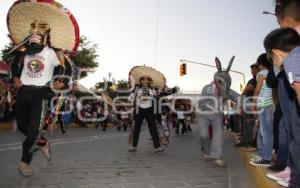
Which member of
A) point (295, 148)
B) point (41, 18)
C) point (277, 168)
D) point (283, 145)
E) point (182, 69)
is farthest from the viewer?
point (182, 69)

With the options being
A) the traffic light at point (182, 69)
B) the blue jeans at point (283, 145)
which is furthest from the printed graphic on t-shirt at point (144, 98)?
the traffic light at point (182, 69)

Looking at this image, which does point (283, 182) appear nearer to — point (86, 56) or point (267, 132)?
point (267, 132)

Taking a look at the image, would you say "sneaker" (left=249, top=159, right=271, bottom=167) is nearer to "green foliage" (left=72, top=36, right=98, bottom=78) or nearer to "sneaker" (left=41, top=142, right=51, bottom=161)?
"sneaker" (left=41, top=142, right=51, bottom=161)

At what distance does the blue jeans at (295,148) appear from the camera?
3605 millimetres

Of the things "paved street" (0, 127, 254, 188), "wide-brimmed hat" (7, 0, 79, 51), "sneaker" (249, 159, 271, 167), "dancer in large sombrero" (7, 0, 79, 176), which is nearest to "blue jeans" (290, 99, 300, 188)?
"paved street" (0, 127, 254, 188)

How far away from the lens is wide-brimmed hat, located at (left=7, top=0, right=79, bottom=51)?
644 centimetres

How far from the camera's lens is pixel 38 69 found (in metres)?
5.96

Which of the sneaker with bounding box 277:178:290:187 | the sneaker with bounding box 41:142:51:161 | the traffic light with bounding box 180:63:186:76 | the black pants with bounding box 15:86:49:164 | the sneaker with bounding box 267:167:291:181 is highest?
the traffic light with bounding box 180:63:186:76

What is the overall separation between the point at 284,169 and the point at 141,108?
5.26 metres

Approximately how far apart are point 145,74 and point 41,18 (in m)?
5.88

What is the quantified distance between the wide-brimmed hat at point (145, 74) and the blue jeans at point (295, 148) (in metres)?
8.15

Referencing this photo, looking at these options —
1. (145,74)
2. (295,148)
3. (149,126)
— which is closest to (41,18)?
(149,126)

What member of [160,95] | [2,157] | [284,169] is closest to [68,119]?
[160,95]

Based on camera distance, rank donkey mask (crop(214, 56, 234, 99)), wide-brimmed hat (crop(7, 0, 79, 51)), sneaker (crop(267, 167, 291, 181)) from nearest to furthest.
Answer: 1. sneaker (crop(267, 167, 291, 181))
2. wide-brimmed hat (crop(7, 0, 79, 51))
3. donkey mask (crop(214, 56, 234, 99))
